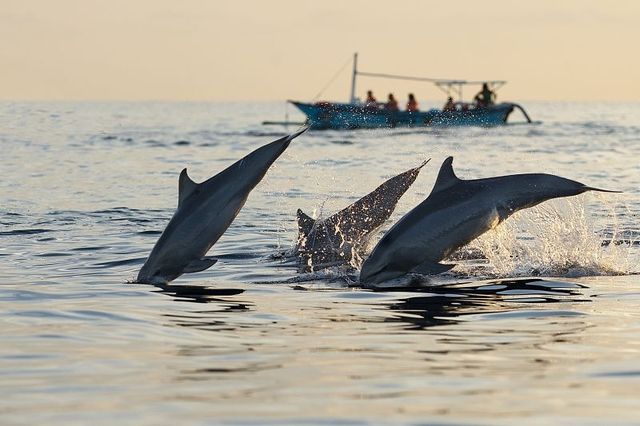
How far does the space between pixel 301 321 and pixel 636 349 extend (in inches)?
116

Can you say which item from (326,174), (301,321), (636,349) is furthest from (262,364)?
(326,174)

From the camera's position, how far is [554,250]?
49.6 ft

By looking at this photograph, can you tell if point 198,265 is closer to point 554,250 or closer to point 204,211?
point 204,211

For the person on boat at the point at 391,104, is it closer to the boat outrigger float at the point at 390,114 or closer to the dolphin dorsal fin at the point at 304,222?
the boat outrigger float at the point at 390,114

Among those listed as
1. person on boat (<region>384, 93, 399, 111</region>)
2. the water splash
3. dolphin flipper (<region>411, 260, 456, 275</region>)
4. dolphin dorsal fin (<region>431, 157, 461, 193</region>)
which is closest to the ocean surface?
the water splash

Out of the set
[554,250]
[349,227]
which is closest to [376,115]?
[349,227]

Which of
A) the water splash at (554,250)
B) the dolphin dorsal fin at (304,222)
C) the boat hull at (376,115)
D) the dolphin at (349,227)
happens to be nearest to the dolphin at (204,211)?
the dolphin at (349,227)

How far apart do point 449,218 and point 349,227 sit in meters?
2.98

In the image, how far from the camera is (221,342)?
9695 mm

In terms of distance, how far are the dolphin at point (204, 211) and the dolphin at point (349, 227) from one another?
8.77ft

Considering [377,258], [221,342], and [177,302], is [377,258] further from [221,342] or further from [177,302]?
[221,342]

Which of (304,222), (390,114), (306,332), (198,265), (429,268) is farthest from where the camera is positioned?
(390,114)

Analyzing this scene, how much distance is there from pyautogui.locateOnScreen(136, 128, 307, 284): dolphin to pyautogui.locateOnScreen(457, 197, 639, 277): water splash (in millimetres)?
2860

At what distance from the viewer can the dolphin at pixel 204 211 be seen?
12938 mm
